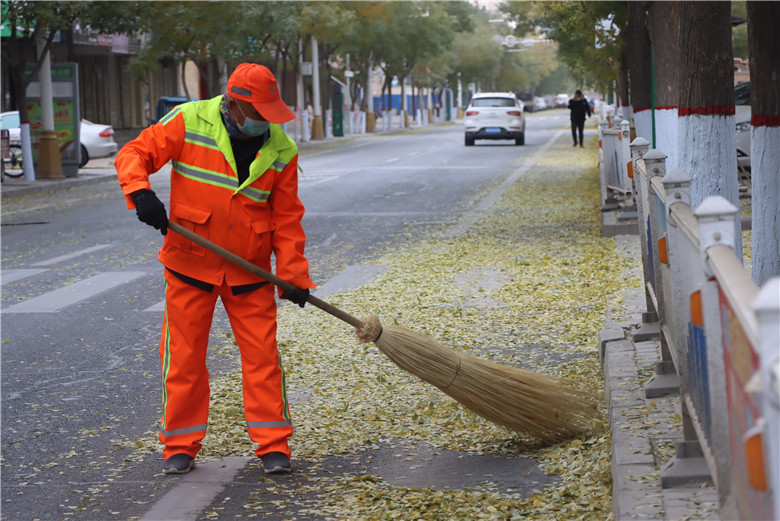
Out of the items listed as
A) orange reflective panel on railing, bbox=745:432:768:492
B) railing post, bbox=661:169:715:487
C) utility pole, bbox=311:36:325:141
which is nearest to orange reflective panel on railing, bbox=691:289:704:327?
railing post, bbox=661:169:715:487

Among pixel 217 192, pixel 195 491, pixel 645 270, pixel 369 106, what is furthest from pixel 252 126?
pixel 369 106

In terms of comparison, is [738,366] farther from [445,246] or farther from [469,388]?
[445,246]

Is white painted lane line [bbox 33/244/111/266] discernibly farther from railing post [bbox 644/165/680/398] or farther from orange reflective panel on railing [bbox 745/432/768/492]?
orange reflective panel on railing [bbox 745/432/768/492]

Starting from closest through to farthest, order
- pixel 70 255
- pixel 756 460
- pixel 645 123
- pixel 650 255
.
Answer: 1. pixel 756 460
2. pixel 650 255
3. pixel 70 255
4. pixel 645 123

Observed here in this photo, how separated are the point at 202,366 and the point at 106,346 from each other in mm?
2813

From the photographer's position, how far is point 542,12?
94.5 ft

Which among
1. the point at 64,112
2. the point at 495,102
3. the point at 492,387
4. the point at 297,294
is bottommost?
the point at 492,387

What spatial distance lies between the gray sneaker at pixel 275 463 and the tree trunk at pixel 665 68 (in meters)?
8.29

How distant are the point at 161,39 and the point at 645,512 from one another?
30.2 m

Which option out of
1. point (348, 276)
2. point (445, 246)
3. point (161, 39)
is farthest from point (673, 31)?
point (161, 39)

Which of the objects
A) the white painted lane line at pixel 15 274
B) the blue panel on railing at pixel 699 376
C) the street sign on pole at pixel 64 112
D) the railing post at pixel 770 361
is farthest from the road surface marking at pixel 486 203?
the railing post at pixel 770 361

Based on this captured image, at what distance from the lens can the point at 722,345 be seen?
114 inches

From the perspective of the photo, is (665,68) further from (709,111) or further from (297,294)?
(297,294)

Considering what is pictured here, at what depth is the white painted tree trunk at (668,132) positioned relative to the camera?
39.3ft
